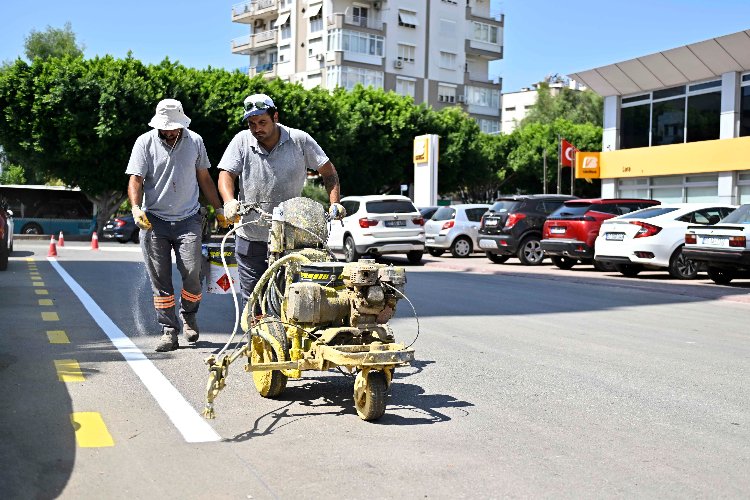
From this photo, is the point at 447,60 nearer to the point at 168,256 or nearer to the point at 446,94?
the point at 446,94

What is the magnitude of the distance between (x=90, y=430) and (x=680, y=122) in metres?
31.6

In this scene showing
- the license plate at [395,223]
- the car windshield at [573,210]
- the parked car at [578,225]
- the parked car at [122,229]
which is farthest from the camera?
the parked car at [122,229]

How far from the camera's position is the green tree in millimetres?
69625

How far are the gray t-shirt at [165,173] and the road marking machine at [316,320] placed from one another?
2042 mm

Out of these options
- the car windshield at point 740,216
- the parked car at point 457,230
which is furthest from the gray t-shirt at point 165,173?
the parked car at point 457,230

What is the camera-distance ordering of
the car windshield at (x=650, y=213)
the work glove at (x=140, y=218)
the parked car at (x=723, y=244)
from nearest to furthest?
the work glove at (x=140, y=218)
the parked car at (x=723, y=244)
the car windshield at (x=650, y=213)

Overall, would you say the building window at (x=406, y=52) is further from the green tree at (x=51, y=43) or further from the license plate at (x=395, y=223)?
the license plate at (x=395, y=223)

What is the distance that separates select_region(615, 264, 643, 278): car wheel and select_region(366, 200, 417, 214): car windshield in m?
6.04

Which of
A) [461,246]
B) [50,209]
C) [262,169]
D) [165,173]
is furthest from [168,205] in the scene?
[50,209]

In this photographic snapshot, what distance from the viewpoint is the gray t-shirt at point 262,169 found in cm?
678

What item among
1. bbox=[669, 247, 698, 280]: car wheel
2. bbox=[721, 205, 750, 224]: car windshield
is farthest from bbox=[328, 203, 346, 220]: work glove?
bbox=[669, 247, 698, 280]: car wheel

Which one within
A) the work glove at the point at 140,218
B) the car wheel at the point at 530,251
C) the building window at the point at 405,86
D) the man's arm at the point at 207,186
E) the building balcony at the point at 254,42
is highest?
the building balcony at the point at 254,42

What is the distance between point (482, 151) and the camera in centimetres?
6288

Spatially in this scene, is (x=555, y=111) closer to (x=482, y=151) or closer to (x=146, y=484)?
(x=482, y=151)
